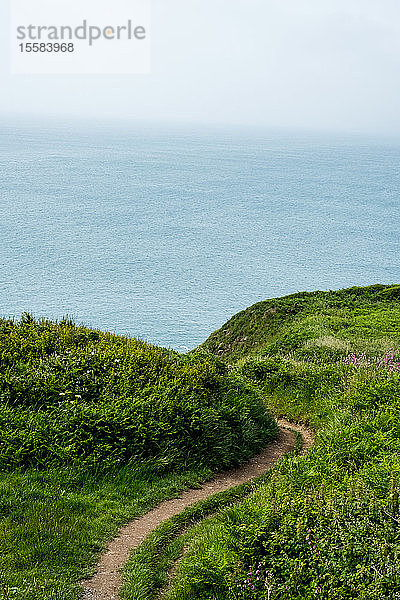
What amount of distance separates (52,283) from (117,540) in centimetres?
6741

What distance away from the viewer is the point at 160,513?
8.80 m

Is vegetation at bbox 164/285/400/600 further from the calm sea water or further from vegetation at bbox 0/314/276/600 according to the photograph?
the calm sea water

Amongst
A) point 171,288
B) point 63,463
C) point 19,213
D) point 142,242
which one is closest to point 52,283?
point 171,288

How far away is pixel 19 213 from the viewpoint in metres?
102

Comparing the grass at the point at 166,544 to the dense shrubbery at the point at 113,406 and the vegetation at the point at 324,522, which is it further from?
the dense shrubbery at the point at 113,406

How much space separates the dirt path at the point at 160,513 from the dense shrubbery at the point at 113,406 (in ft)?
0.99

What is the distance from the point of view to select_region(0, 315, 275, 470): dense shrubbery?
9.64m

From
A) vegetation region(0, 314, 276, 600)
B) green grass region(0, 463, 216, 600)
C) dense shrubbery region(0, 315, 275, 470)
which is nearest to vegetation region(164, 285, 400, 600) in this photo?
green grass region(0, 463, 216, 600)

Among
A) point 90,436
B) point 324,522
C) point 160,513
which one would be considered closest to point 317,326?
point 90,436

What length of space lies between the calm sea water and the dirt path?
147 ft

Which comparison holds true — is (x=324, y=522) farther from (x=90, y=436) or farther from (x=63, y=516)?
(x=90, y=436)

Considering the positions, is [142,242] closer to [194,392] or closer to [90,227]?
[90,227]

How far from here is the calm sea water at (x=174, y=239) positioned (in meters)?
67.9

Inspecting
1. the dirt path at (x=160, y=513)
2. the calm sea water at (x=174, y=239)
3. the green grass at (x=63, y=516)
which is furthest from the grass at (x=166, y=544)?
the calm sea water at (x=174, y=239)
